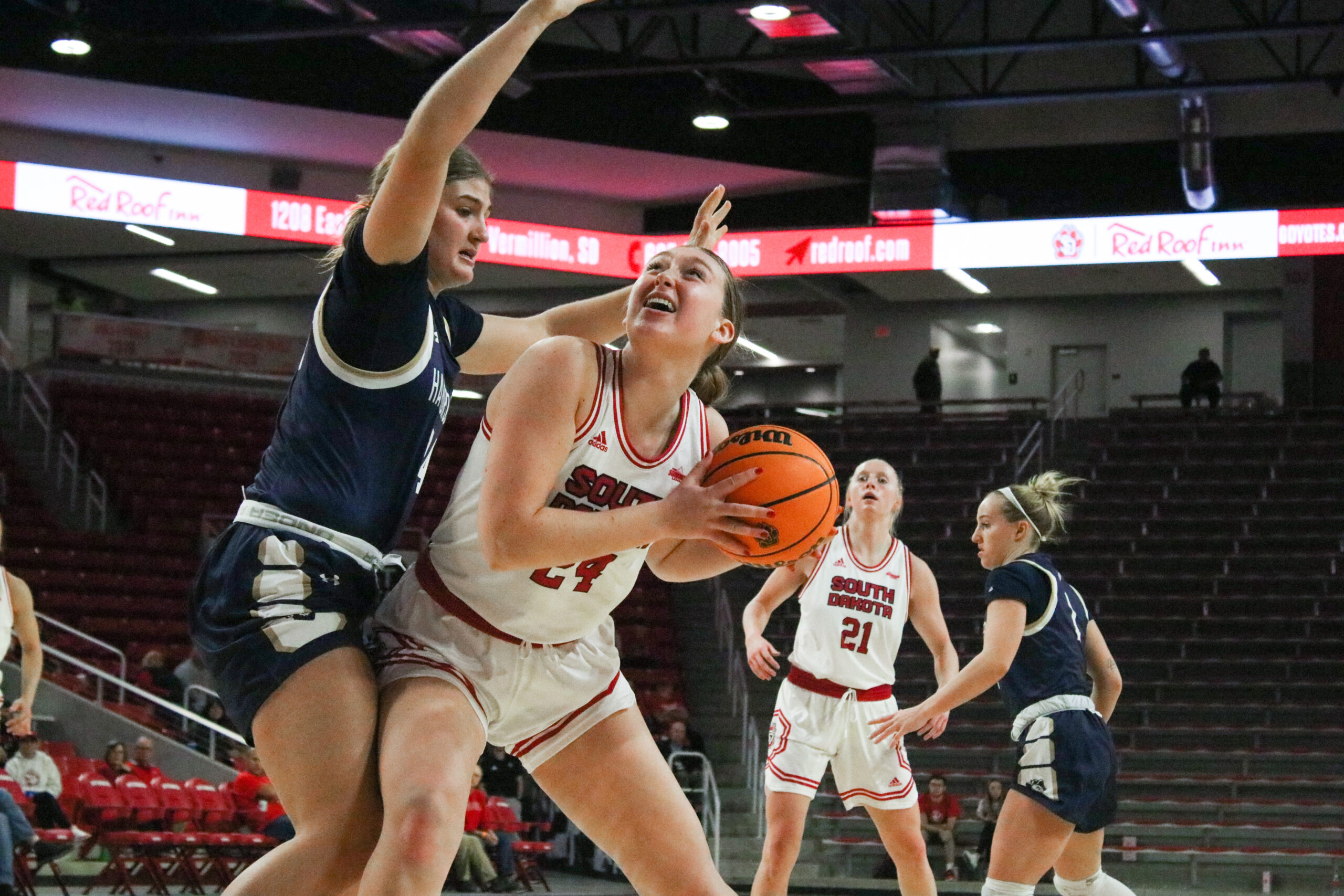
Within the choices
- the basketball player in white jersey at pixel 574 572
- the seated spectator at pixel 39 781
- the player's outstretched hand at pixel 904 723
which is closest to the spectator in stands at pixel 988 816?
the seated spectator at pixel 39 781

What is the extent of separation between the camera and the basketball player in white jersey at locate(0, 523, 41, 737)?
7742mm

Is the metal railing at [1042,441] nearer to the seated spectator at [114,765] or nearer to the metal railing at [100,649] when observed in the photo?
the metal railing at [100,649]

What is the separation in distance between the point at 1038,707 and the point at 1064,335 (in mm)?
23339

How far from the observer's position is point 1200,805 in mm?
15500

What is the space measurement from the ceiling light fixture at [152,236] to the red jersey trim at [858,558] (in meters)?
19.7

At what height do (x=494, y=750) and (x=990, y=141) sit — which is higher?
(x=990, y=141)

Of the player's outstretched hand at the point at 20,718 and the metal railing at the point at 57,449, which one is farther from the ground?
the metal railing at the point at 57,449

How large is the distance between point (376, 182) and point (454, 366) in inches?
18.8

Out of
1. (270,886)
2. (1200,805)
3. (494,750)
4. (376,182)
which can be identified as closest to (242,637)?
(270,886)

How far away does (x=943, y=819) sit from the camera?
14.6 m

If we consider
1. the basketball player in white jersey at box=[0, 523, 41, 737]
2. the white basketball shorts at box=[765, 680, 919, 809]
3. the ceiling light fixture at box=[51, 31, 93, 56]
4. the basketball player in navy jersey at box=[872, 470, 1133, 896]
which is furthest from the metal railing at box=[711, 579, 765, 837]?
the ceiling light fixture at box=[51, 31, 93, 56]

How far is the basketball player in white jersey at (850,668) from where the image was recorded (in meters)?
A: 7.54

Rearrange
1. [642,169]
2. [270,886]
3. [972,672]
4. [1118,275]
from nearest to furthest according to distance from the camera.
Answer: [270,886], [972,672], [642,169], [1118,275]

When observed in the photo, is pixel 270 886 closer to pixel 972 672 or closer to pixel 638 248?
pixel 972 672
